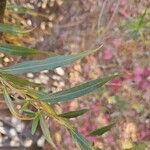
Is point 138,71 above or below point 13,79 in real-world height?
below

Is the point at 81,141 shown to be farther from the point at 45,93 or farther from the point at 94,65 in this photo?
the point at 94,65

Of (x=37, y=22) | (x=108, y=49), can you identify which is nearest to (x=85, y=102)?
(x=108, y=49)

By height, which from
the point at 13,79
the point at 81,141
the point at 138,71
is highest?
the point at 13,79

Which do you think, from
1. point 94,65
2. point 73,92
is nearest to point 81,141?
point 73,92

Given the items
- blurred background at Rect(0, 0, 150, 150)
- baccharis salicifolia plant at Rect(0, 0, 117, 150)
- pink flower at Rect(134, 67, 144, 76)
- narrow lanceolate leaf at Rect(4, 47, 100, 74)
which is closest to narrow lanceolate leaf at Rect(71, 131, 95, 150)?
baccharis salicifolia plant at Rect(0, 0, 117, 150)

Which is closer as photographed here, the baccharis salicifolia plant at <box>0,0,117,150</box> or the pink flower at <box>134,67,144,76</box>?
the baccharis salicifolia plant at <box>0,0,117,150</box>

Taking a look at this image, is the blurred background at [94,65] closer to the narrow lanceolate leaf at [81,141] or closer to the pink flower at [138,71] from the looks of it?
the pink flower at [138,71]

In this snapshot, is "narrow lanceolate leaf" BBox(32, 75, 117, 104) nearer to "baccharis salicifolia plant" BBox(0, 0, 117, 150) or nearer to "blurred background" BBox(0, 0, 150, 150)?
"baccharis salicifolia plant" BBox(0, 0, 117, 150)

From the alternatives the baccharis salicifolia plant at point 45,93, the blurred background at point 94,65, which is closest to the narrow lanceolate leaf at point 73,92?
the baccharis salicifolia plant at point 45,93

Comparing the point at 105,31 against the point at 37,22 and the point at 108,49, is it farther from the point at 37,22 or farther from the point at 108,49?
the point at 37,22
